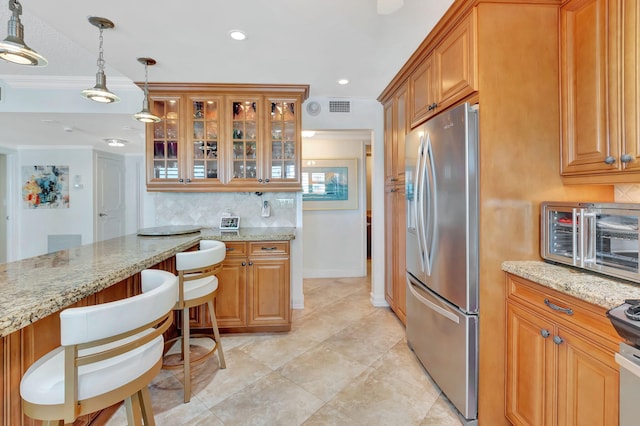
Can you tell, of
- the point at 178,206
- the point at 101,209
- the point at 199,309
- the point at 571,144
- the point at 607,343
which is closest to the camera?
the point at 607,343

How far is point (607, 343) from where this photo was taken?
105 centimetres

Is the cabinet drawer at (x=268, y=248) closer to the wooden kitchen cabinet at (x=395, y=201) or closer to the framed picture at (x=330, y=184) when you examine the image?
the wooden kitchen cabinet at (x=395, y=201)

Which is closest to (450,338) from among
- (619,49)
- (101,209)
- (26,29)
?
(619,49)

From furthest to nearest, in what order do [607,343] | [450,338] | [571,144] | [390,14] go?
Result: 1. [390,14]
2. [450,338]
3. [571,144]
4. [607,343]

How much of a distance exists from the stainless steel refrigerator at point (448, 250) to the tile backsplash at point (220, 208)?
1.63 meters

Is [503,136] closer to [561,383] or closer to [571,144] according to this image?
[571,144]

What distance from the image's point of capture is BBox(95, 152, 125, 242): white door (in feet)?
18.4

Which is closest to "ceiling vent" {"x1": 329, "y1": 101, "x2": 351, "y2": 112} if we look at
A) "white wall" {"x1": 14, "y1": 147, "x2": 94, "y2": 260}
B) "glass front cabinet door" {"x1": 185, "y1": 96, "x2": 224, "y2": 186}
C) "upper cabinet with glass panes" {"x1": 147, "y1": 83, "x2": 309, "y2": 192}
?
"upper cabinet with glass panes" {"x1": 147, "y1": 83, "x2": 309, "y2": 192}

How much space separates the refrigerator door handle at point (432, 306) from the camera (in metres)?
1.68

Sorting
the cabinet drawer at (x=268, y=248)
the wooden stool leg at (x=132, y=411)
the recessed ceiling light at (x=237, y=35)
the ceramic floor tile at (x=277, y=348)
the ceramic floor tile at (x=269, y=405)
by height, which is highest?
the recessed ceiling light at (x=237, y=35)

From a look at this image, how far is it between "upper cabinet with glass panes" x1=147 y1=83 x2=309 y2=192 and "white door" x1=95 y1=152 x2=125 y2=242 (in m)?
3.64

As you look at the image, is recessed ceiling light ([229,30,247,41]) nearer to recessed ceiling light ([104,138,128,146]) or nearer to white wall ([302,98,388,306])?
white wall ([302,98,388,306])

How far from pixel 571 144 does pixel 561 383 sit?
1.15m

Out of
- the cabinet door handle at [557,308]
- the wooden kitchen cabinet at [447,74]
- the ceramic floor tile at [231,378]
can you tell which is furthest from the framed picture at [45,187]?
the cabinet door handle at [557,308]
